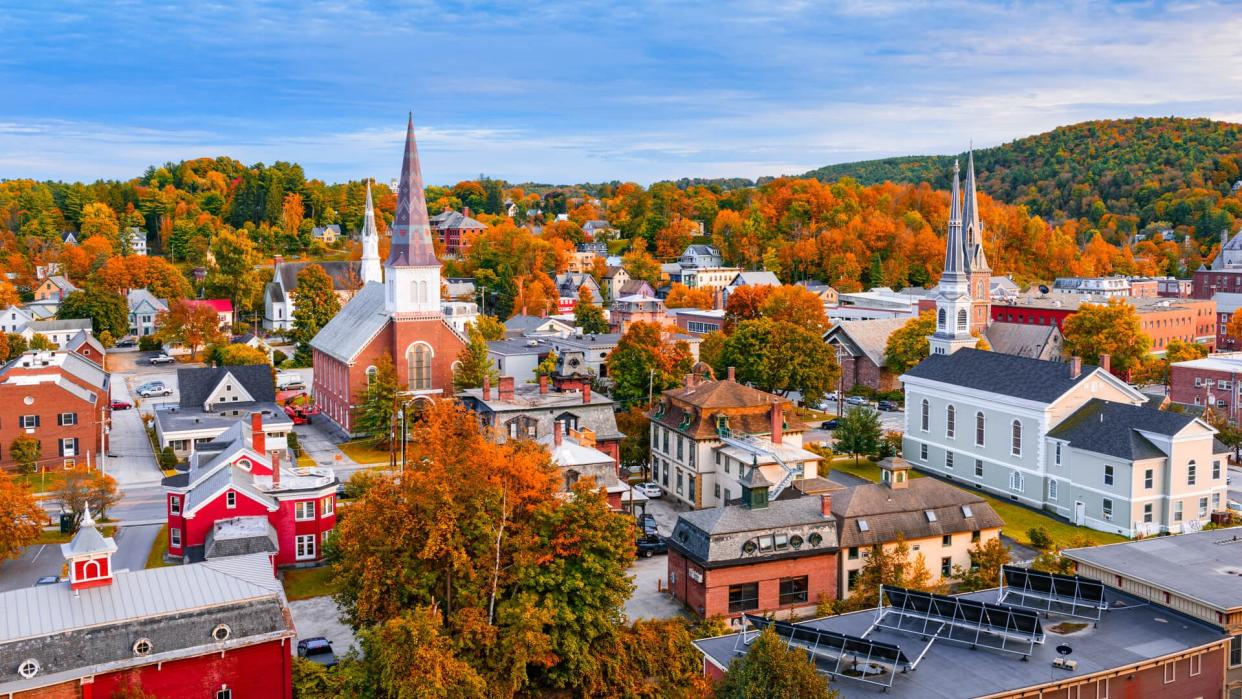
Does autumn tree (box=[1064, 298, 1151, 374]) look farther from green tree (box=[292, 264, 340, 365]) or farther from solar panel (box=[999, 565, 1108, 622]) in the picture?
green tree (box=[292, 264, 340, 365])

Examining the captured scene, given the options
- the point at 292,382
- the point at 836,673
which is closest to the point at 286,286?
the point at 292,382

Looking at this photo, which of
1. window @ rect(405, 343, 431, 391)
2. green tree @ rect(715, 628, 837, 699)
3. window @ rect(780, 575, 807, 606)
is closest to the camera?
green tree @ rect(715, 628, 837, 699)

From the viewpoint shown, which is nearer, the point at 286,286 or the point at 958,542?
the point at 958,542

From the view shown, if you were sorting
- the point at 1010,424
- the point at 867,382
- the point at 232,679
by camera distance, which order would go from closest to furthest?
the point at 232,679
the point at 1010,424
the point at 867,382

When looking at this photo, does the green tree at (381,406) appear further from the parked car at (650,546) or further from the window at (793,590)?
the window at (793,590)

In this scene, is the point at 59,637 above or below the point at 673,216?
below

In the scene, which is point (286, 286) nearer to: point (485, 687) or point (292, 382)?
point (292, 382)

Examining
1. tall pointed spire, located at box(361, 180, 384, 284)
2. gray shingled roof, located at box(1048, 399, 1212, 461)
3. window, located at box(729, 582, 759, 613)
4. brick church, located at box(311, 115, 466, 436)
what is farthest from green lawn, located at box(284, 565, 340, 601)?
tall pointed spire, located at box(361, 180, 384, 284)

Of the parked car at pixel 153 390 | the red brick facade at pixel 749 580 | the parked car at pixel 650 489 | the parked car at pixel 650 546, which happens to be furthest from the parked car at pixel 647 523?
the parked car at pixel 153 390
